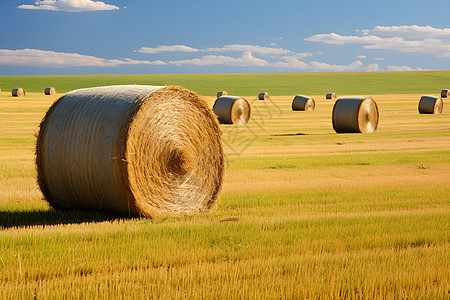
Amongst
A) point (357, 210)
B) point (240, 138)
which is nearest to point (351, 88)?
point (240, 138)

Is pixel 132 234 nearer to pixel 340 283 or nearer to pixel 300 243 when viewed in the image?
pixel 300 243

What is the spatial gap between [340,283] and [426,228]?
2.99m

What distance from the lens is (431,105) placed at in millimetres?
39531

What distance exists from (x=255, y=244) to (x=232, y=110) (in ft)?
81.6

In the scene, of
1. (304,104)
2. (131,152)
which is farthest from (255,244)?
(304,104)

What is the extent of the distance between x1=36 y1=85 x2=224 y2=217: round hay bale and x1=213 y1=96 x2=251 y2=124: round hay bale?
70.5 ft

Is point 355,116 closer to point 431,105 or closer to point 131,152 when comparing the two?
point 431,105

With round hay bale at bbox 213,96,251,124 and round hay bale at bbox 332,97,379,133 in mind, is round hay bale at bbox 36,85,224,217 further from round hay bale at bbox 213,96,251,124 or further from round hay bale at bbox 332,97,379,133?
round hay bale at bbox 213,96,251,124

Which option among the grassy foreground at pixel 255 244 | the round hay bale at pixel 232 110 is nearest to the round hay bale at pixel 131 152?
the grassy foreground at pixel 255 244

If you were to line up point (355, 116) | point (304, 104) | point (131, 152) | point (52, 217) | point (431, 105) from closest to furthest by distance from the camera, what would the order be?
point (131, 152) < point (52, 217) < point (355, 116) < point (431, 105) < point (304, 104)

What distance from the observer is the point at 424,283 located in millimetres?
5523

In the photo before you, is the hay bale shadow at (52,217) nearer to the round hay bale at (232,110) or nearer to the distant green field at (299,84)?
the round hay bale at (232,110)

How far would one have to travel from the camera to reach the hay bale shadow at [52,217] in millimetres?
8297

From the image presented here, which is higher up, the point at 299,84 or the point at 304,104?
the point at 299,84
